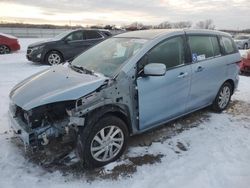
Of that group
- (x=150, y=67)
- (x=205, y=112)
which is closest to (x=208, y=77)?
(x=205, y=112)

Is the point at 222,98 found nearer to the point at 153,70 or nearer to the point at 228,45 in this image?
the point at 228,45

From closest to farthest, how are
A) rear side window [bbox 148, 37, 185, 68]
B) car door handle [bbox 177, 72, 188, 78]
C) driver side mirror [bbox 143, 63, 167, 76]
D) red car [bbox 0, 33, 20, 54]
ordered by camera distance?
driver side mirror [bbox 143, 63, 167, 76] → rear side window [bbox 148, 37, 185, 68] → car door handle [bbox 177, 72, 188, 78] → red car [bbox 0, 33, 20, 54]

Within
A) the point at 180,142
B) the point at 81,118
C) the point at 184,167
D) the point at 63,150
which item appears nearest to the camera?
the point at 81,118

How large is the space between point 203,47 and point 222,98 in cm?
127

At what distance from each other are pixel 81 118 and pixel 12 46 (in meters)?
13.0

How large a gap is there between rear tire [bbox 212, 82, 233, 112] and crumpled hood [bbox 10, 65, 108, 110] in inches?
113

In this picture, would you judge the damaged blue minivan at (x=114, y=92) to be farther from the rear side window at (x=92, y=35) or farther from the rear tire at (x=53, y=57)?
the rear side window at (x=92, y=35)

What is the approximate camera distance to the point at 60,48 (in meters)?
11.5

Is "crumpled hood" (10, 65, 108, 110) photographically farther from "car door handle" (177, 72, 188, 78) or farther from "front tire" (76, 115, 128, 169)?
"car door handle" (177, 72, 188, 78)

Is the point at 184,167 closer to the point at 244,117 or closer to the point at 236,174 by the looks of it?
the point at 236,174

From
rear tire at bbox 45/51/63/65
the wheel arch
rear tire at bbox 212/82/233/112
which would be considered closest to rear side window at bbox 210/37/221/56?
rear tire at bbox 212/82/233/112

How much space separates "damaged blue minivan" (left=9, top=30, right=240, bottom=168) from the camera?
3.49m

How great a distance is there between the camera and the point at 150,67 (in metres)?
3.91

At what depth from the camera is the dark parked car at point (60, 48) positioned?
37.0ft
